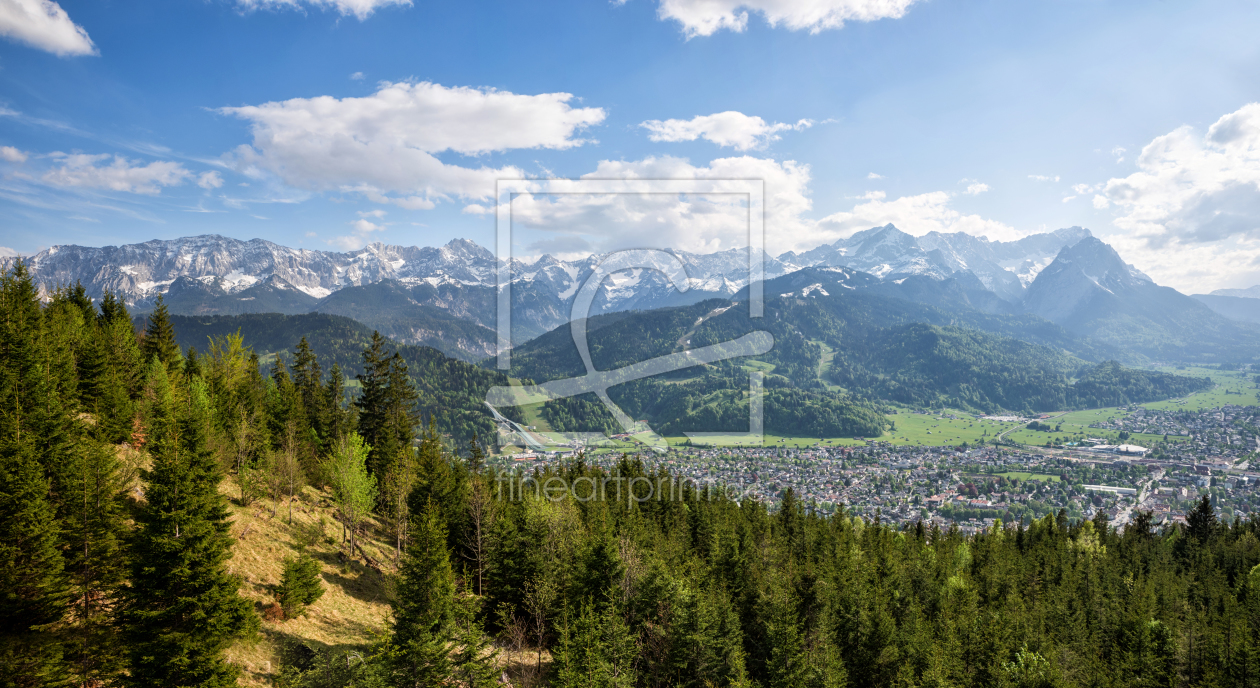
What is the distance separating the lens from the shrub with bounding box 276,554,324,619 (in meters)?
29.6

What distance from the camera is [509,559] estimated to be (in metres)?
36.8

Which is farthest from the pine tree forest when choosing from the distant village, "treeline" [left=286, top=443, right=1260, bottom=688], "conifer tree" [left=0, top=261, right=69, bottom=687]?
the distant village

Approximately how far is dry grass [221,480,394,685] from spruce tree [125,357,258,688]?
4.17 m

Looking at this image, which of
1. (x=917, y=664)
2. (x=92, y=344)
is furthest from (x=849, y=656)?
(x=92, y=344)

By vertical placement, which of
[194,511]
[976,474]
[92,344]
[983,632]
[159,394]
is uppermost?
[92,344]

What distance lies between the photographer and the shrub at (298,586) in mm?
29641

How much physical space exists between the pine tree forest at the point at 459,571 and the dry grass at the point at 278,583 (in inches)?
35.6

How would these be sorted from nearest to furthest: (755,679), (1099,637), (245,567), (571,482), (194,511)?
(194,511), (245,567), (755,679), (1099,637), (571,482)

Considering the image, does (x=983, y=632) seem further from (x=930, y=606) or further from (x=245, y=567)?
(x=245, y=567)

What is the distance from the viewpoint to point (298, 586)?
30.0 meters

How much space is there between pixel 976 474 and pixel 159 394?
662 feet

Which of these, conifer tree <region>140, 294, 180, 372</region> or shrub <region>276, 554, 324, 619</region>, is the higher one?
conifer tree <region>140, 294, 180, 372</region>

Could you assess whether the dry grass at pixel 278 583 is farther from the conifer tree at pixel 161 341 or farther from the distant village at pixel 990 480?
the distant village at pixel 990 480

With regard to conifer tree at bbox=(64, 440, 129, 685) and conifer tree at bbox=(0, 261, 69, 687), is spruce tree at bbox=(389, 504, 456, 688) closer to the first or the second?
conifer tree at bbox=(64, 440, 129, 685)
